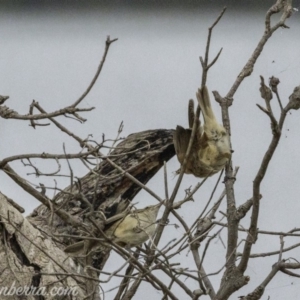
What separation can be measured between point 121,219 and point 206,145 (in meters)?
0.45

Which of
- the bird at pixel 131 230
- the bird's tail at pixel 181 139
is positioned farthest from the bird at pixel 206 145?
the bird at pixel 131 230

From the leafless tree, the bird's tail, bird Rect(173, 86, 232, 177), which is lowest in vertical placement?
the leafless tree

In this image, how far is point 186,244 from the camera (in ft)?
3.90

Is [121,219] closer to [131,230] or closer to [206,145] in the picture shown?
[131,230]

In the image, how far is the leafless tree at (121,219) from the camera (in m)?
1.09

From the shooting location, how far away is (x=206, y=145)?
1.63 metres

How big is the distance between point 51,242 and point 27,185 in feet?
0.54

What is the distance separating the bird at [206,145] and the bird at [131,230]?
0.16 metres

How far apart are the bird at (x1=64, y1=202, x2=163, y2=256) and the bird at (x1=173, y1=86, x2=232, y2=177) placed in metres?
0.16

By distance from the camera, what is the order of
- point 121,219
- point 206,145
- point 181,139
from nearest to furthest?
point 121,219
point 181,139
point 206,145

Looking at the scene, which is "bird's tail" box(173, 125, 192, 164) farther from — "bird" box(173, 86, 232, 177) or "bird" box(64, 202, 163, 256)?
"bird" box(64, 202, 163, 256)

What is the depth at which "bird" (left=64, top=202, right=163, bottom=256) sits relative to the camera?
1.27 meters

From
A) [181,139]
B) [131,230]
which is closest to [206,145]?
[181,139]

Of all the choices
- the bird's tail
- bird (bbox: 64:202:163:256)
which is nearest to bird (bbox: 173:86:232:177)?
the bird's tail
